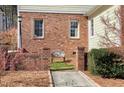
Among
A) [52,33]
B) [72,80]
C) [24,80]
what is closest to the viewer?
[24,80]

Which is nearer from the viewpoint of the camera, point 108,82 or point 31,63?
point 108,82

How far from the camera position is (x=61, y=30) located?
26.9 m

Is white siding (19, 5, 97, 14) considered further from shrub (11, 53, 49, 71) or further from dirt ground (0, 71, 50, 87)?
dirt ground (0, 71, 50, 87)

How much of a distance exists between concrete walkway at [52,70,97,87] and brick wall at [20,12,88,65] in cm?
1031

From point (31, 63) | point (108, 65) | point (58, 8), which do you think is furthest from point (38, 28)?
point (108, 65)

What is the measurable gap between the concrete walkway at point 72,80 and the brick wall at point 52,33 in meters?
10.3

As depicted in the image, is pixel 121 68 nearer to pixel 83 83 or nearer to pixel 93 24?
pixel 83 83

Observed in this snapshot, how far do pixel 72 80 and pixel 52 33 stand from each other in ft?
41.9

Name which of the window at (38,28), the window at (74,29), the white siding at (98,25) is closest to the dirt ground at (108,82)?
the white siding at (98,25)

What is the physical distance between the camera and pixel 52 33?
26844 millimetres

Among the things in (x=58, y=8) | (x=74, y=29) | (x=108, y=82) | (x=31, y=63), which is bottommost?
(x=108, y=82)

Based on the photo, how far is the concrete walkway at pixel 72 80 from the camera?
13008 mm

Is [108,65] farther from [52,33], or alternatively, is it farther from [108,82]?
[52,33]
